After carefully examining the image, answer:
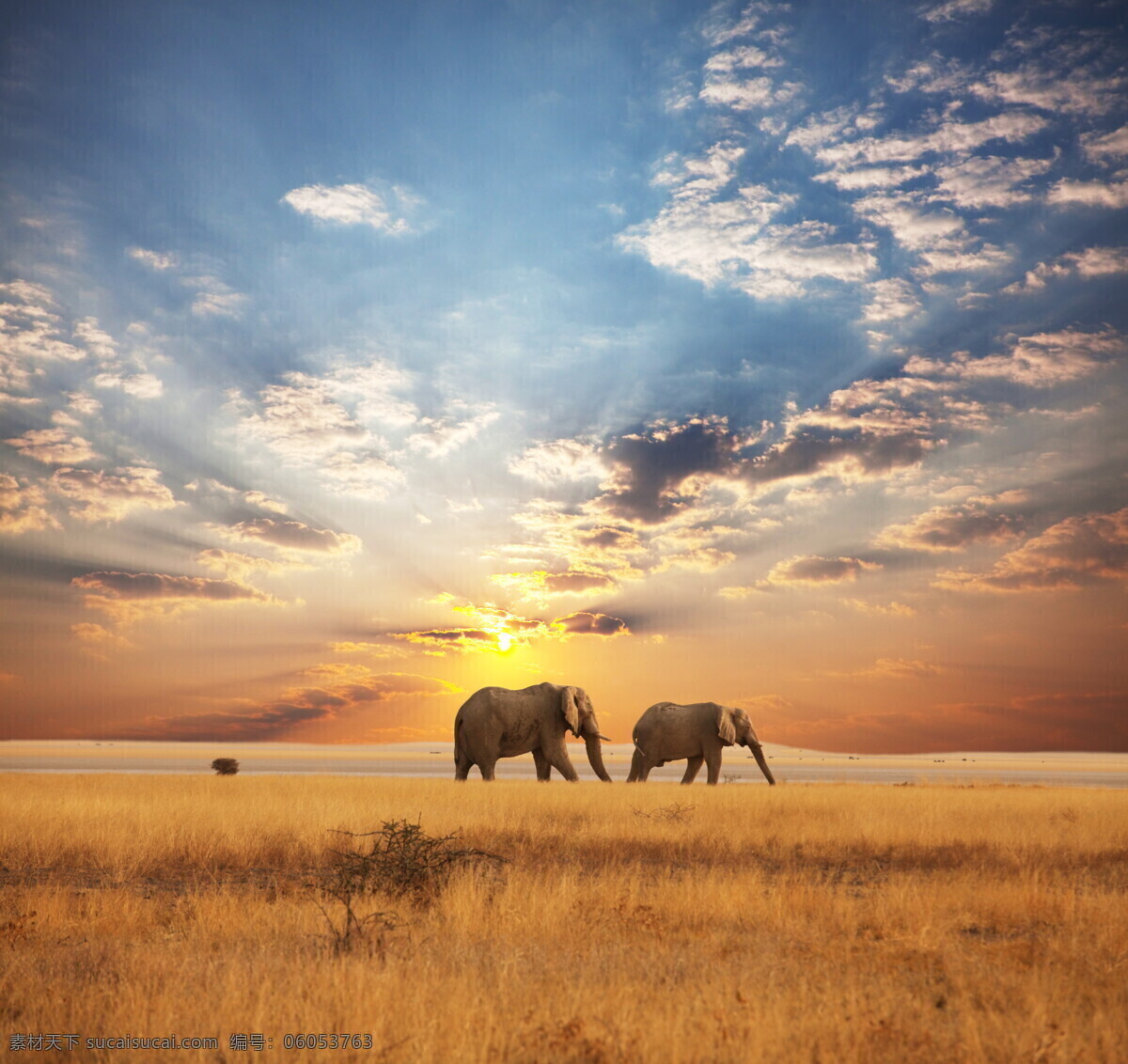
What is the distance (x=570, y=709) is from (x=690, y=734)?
5397mm

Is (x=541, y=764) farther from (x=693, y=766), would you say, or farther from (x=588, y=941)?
(x=588, y=941)

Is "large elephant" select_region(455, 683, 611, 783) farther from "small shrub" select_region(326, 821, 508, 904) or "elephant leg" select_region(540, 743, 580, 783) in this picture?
"small shrub" select_region(326, 821, 508, 904)

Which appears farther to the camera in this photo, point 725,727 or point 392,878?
point 725,727

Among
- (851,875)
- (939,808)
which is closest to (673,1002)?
(851,875)

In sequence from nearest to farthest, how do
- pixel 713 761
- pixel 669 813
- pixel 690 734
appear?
pixel 669 813 < pixel 713 761 < pixel 690 734

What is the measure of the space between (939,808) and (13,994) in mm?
19333

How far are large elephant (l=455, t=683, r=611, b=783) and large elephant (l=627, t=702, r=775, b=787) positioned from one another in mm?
3046

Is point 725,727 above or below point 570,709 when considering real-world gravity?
below

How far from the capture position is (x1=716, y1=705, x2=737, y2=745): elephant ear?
111ft

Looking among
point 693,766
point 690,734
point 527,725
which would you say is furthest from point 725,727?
point 527,725

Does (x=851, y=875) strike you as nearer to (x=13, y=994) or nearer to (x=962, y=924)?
(x=962, y=924)

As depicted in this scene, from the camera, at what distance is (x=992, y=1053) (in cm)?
597

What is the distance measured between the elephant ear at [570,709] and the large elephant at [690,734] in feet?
11.3

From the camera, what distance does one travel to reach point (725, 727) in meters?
33.9
